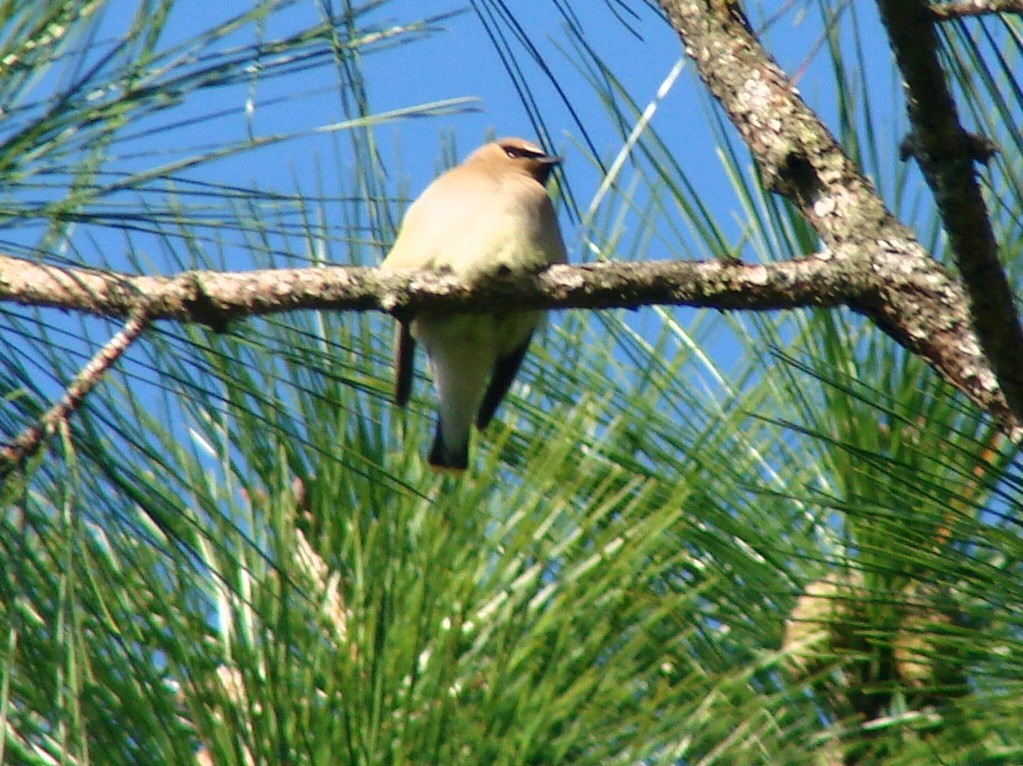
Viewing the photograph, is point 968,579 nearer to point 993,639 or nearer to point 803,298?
point 993,639

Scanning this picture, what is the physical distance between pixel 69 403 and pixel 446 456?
106 cm

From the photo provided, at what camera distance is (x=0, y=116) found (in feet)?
5.19

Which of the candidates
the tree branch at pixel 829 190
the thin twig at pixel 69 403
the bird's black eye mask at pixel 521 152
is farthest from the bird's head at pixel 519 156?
the thin twig at pixel 69 403

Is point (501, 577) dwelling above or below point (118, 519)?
above

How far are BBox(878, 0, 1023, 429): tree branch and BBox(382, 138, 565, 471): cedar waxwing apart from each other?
949 mm

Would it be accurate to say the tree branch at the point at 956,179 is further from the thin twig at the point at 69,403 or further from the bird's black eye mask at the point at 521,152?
the bird's black eye mask at the point at 521,152

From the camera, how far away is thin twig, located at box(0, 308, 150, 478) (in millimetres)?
1406

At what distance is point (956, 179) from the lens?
4.65ft

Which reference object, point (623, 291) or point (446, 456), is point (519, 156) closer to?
point (446, 456)

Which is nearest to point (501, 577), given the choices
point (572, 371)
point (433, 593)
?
point (433, 593)

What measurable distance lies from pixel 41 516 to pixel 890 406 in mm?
1253

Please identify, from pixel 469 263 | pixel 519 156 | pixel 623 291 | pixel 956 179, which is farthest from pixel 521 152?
pixel 956 179

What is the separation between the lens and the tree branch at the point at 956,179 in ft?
4.50

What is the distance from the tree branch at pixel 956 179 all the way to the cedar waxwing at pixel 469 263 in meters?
0.95
